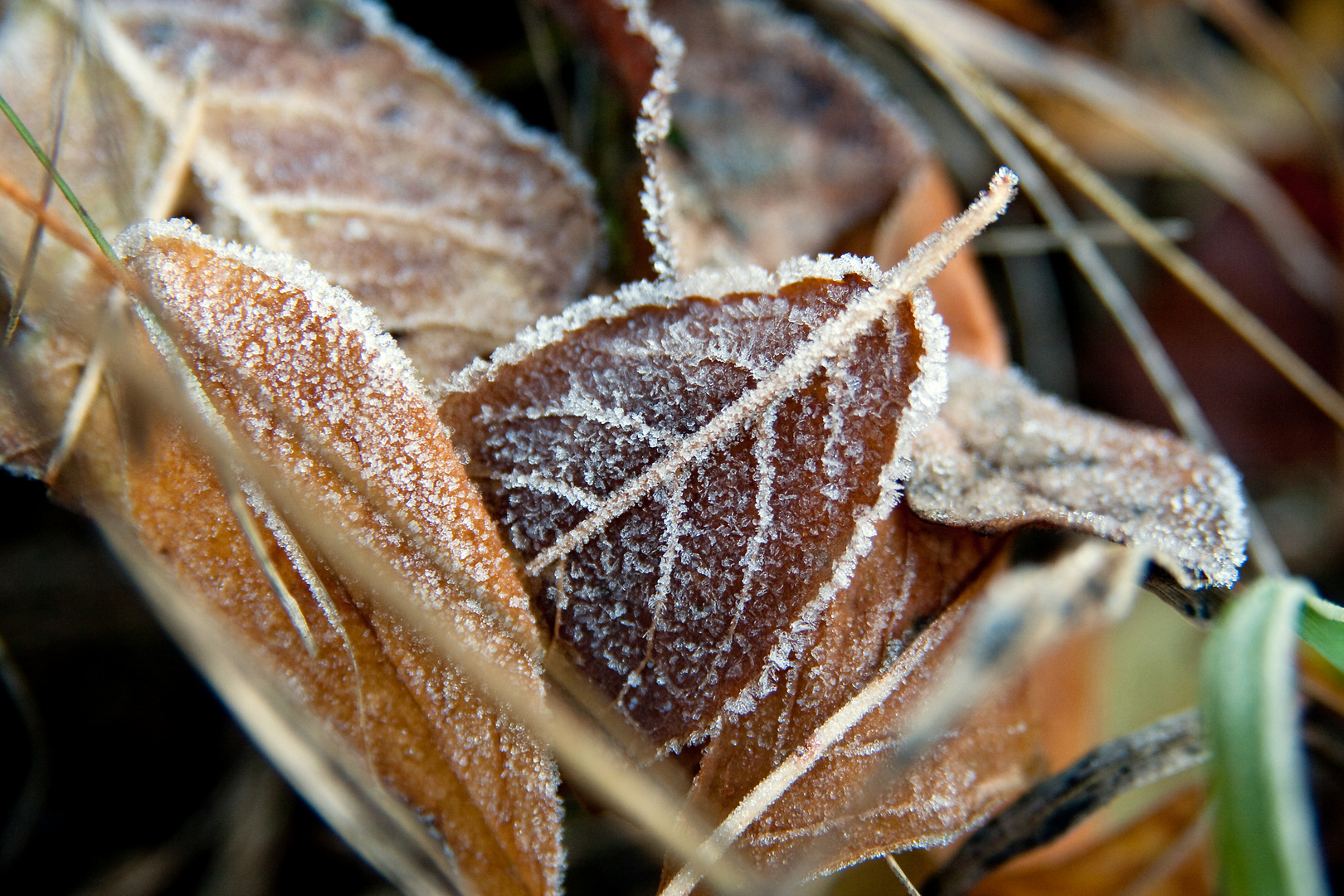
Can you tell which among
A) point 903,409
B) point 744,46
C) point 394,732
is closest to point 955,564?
point 903,409

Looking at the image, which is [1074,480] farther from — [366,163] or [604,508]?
[366,163]

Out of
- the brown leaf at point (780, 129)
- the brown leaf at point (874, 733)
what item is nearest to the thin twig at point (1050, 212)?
the brown leaf at point (780, 129)

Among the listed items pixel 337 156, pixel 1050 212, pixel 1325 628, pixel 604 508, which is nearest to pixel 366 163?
pixel 337 156

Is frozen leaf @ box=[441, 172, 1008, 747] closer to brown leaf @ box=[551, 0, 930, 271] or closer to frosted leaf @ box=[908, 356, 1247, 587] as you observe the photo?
frosted leaf @ box=[908, 356, 1247, 587]

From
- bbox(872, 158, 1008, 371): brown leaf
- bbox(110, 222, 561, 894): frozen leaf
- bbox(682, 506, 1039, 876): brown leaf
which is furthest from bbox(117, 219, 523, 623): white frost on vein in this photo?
bbox(872, 158, 1008, 371): brown leaf

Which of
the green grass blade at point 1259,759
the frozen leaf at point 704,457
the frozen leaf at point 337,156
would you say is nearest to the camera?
the green grass blade at point 1259,759

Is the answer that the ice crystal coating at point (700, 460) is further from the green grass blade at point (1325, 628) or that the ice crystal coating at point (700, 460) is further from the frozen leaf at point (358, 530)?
the green grass blade at point (1325, 628)
